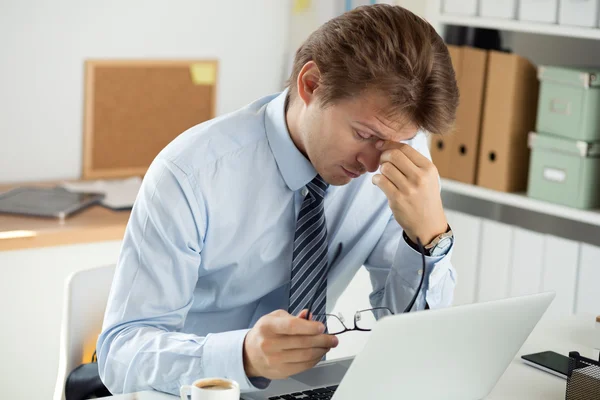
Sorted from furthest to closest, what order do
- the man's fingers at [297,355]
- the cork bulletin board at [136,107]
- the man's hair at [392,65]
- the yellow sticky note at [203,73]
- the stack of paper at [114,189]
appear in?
1. the yellow sticky note at [203,73]
2. the cork bulletin board at [136,107]
3. the stack of paper at [114,189]
4. the man's hair at [392,65]
5. the man's fingers at [297,355]

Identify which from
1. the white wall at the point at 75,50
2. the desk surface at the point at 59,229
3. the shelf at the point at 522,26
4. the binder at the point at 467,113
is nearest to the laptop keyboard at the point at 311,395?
the desk surface at the point at 59,229

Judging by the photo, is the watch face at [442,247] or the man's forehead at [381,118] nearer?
the man's forehead at [381,118]

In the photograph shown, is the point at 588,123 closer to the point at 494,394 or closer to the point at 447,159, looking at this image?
the point at 447,159

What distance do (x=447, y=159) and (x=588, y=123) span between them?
574 mm

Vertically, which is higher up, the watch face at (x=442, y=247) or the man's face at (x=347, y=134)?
the man's face at (x=347, y=134)

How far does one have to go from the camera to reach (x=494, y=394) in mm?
1350

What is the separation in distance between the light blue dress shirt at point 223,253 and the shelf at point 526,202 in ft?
3.21

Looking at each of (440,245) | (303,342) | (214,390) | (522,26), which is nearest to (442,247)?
(440,245)

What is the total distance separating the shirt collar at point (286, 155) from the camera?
157 cm

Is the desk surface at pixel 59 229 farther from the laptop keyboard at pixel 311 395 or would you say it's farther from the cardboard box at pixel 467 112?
the laptop keyboard at pixel 311 395

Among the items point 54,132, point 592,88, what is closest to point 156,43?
point 54,132

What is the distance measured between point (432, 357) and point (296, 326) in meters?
0.19

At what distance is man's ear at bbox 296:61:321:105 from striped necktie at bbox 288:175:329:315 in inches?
6.7

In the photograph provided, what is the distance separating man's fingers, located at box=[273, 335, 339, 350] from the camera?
3.78ft
